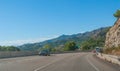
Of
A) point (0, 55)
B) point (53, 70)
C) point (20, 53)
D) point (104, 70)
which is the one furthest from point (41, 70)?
point (20, 53)

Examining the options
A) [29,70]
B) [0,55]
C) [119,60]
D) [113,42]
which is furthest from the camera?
[113,42]

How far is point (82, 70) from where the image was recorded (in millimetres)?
24406

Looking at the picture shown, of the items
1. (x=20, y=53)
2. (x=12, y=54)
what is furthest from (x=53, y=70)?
(x=20, y=53)

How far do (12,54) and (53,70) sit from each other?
162ft

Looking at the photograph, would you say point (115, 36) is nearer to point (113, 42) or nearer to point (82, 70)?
point (113, 42)

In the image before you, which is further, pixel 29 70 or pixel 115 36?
pixel 115 36

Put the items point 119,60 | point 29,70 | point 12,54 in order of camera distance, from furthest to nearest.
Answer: point 12,54 → point 119,60 → point 29,70

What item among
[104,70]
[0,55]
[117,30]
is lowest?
[104,70]

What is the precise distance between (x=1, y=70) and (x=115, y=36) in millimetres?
61557

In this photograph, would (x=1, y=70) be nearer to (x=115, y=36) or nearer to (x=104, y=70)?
(x=104, y=70)

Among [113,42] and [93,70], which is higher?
[113,42]

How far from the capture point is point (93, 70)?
79.8 feet

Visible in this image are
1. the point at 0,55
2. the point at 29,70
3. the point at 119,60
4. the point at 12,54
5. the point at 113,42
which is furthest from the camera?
the point at 113,42

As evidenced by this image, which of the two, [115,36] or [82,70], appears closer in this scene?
[82,70]
